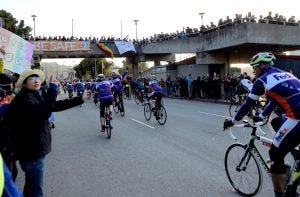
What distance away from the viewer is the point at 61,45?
157 feet

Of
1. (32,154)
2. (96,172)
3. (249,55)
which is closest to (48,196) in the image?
(96,172)

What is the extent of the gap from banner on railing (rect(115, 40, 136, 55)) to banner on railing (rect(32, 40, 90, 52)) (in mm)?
3726

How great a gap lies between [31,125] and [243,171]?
3094 millimetres

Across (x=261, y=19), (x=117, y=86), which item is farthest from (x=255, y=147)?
(x=261, y=19)

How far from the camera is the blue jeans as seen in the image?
4.61 metres

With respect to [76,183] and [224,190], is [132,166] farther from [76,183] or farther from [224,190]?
[224,190]

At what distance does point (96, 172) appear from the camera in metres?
7.81

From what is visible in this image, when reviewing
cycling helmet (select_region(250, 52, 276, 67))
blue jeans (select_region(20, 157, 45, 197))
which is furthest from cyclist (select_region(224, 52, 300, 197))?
blue jeans (select_region(20, 157, 45, 197))

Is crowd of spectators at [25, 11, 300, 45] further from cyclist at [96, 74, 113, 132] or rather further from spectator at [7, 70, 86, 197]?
spectator at [7, 70, 86, 197]

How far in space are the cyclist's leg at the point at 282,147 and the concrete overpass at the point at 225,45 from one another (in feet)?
63.2

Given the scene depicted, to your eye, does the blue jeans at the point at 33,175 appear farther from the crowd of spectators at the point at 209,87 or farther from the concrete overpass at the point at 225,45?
the crowd of spectators at the point at 209,87

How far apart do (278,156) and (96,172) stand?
3999 mm

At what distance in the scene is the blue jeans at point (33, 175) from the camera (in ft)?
15.1

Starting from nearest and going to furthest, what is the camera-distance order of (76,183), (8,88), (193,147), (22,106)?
(22,106) < (8,88) < (76,183) < (193,147)
